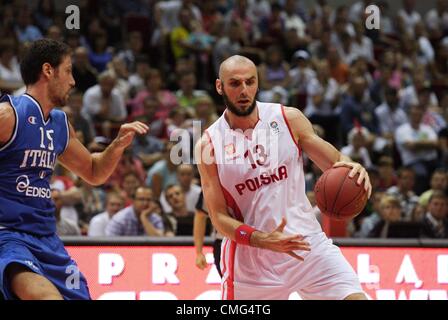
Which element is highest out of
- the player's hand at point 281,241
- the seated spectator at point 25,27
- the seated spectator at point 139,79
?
the seated spectator at point 25,27

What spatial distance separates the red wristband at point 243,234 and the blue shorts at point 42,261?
0.95 m

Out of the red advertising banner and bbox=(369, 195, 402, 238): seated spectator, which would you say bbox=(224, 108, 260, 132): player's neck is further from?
bbox=(369, 195, 402, 238): seated spectator

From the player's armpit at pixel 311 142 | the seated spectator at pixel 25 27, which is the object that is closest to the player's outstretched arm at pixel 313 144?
the player's armpit at pixel 311 142

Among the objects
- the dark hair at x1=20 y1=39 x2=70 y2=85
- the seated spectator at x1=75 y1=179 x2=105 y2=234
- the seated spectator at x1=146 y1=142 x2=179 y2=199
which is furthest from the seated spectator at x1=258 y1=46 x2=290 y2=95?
the dark hair at x1=20 y1=39 x2=70 y2=85

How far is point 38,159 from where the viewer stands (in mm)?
5254

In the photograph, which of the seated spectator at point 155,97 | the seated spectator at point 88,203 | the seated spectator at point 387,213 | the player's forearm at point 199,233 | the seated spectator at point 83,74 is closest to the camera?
the player's forearm at point 199,233

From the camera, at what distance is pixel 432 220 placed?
9578 mm

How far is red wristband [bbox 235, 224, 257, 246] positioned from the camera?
17.9 ft

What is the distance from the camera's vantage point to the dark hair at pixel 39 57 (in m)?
5.39

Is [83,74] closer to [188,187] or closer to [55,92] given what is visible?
[188,187]

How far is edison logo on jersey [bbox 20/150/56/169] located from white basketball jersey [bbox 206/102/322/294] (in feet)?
3.49

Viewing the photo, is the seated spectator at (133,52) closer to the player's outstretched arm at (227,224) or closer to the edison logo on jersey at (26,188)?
the player's outstretched arm at (227,224)

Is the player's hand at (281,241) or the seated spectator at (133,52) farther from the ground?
the seated spectator at (133,52)

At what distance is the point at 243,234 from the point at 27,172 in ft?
4.32
